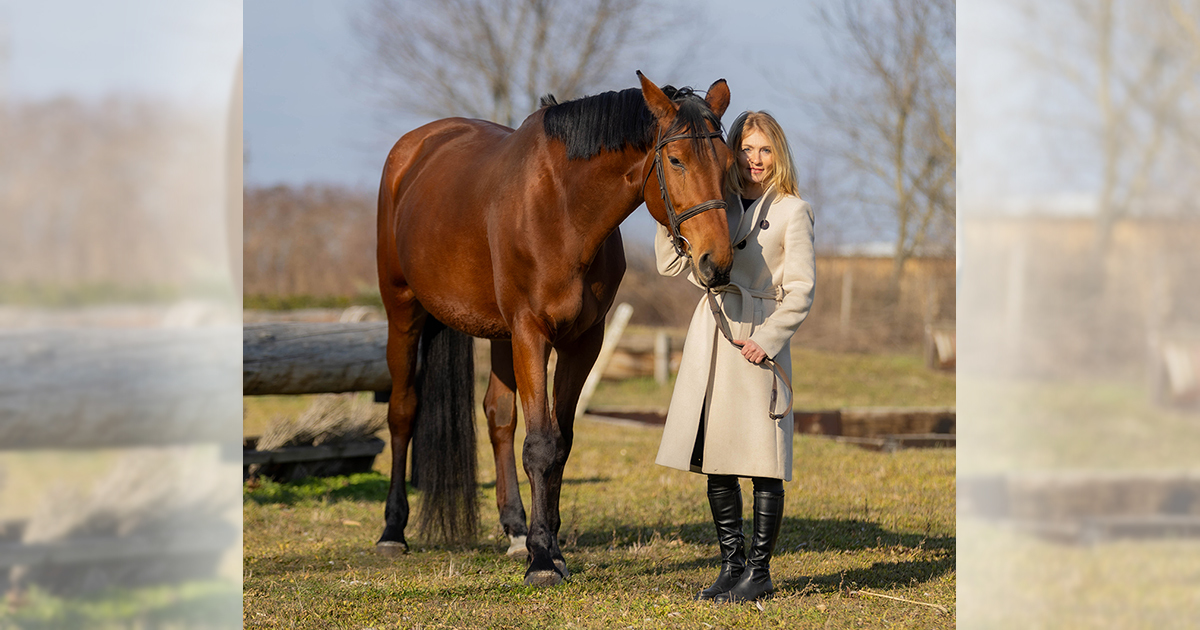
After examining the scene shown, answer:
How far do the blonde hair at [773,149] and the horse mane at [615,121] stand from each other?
0.17 m

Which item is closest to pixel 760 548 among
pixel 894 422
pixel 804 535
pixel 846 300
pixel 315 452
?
pixel 804 535

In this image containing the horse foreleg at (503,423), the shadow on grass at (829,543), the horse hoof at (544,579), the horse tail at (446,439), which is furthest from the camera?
the horse tail at (446,439)

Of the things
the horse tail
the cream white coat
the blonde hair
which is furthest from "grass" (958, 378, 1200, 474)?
the horse tail

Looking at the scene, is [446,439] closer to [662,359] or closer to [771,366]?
[771,366]

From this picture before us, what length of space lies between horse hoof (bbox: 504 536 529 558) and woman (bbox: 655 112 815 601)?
1.14 meters

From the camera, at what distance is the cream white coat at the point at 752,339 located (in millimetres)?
3145

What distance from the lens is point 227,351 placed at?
164cm

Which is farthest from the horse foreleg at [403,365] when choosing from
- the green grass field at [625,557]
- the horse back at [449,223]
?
the green grass field at [625,557]

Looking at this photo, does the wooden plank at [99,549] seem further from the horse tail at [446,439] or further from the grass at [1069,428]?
the horse tail at [446,439]

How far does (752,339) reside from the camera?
125 inches

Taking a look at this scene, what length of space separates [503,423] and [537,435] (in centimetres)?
102

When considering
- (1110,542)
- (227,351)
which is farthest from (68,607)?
(1110,542)

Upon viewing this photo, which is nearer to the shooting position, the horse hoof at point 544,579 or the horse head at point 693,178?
the horse head at point 693,178

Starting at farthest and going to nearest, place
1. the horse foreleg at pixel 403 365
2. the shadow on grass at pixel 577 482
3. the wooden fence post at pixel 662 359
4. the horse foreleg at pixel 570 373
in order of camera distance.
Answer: the wooden fence post at pixel 662 359
the shadow on grass at pixel 577 482
the horse foreleg at pixel 403 365
the horse foreleg at pixel 570 373
